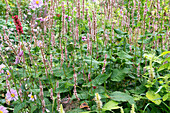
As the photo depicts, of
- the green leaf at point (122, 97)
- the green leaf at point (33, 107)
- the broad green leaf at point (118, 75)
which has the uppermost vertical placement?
the broad green leaf at point (118, 75)

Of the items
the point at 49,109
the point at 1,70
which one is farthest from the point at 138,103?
the point at 1,70

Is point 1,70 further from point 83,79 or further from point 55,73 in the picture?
point 83,79

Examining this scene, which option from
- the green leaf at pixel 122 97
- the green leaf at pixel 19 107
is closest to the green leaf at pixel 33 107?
the green leaf at pixel 19 107

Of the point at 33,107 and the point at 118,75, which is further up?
the point at 118,75

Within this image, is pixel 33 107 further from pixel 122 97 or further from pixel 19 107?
pixel 122 97

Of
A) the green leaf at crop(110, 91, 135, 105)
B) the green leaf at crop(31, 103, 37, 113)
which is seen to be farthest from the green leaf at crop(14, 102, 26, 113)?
the green leaf at crop(110, 91, 135, 105)

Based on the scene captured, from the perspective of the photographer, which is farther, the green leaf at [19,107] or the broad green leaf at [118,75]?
the broad green leaf at [118,75]

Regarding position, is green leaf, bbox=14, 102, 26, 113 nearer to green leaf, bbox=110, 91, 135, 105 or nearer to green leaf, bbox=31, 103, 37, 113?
green leaf, bbox=31, 103, 37, 113

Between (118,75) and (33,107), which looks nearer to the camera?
(33,107)

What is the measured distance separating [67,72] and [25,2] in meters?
3.71

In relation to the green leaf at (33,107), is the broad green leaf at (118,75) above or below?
above

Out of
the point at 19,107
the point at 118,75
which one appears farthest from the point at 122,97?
the point at 19,107

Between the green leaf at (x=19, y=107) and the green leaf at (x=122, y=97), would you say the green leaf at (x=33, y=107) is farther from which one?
the green leaf at (x=122, y=97)

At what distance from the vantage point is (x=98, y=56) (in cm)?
195
